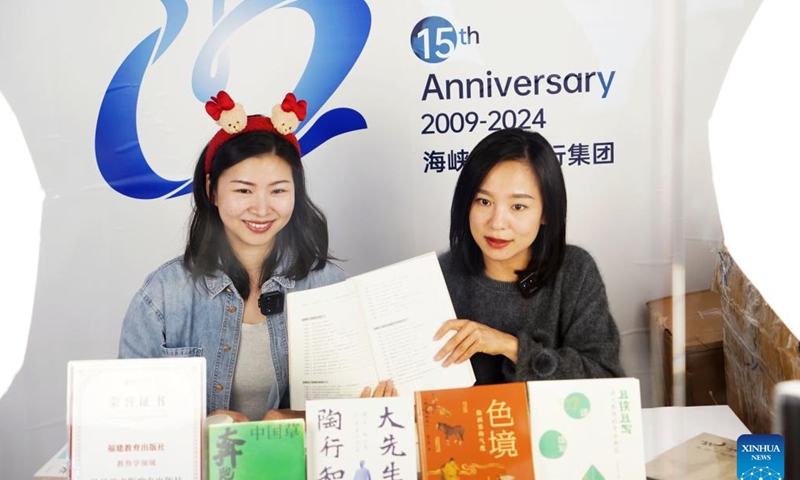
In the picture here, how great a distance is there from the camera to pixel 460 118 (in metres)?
2.07

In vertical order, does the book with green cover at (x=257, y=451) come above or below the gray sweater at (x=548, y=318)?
below

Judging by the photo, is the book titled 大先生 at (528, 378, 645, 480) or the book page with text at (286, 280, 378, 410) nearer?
the book titled 大先生 at (528, 378, 645, 480)

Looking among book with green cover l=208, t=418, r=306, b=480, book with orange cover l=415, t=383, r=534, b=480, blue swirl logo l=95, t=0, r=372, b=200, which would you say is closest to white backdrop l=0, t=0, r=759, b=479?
blue swirl logo l=95, t=0, r=372, b=200

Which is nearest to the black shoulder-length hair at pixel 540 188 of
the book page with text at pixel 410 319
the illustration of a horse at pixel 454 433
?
the book page with text at pixel 410 319

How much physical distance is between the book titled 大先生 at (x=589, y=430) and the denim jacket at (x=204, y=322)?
71 centimetres

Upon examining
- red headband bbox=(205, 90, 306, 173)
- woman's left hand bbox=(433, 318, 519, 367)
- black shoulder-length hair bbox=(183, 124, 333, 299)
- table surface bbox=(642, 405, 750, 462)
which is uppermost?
red headband bbox=(205, 90, 306, 173)

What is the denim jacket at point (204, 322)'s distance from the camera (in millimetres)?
2150

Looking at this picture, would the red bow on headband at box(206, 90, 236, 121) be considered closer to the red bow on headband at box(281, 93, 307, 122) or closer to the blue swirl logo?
the blue swirl logo

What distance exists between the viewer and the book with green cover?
1953 mm

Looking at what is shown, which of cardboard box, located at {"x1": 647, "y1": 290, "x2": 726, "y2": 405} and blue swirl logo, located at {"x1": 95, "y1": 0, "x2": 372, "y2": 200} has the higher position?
blue swirl logo, located at {"x1": 95, "y1": 0, "x2": 372, "y2": 200}

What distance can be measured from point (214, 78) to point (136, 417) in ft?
3.19

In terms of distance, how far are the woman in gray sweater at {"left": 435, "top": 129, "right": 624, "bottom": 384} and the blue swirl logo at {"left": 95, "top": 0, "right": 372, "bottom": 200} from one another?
0.41 m

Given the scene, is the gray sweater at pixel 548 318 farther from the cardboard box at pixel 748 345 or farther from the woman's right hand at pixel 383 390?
the cardboard box at pixel 748 345

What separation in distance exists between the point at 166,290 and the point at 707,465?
1.64 m
